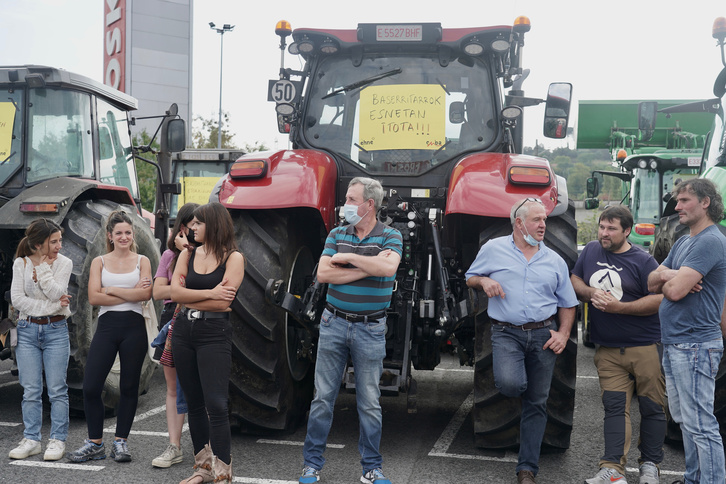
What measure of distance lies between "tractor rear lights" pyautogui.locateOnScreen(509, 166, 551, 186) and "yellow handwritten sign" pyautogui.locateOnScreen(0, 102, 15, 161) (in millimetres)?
4059

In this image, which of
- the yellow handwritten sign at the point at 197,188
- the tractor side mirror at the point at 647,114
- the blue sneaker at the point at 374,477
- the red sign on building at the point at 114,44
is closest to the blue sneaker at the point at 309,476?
the blue sneaker at the point at 374,477

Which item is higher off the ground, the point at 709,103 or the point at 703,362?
the point at 709,103

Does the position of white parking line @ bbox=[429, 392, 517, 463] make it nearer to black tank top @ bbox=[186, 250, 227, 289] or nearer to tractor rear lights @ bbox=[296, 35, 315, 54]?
black tank top @ bbox=[186, 250, 227, 289]

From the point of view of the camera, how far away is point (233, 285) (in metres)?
4.55

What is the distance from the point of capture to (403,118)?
580cm

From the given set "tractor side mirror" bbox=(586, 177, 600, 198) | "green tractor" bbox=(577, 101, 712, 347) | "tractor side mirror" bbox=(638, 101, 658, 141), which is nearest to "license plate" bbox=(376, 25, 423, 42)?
"tractor side mirror" bbox=(638, 101, 658, 141)

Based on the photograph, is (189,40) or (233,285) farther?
(189,40)

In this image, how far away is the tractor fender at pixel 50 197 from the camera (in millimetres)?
5766

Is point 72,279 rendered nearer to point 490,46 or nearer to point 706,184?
point 490,46

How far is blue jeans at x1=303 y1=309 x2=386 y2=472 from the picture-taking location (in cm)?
456

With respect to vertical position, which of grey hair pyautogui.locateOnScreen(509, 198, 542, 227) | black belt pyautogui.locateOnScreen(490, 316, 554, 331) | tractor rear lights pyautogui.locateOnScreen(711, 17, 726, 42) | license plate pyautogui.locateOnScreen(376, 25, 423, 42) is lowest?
black belt pyautogui.locateOnScreen(490, 316, 554, 331)

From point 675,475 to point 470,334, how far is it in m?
1.55

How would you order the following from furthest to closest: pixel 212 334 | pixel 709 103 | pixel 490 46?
1. pixel 709 103
2. pixel 490 46
3. pixel 212 334

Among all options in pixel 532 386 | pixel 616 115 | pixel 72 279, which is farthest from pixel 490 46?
pixel 616 115
